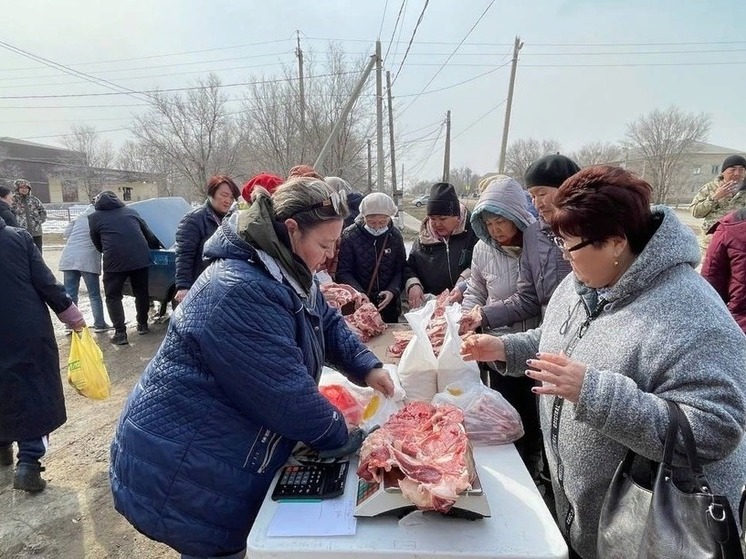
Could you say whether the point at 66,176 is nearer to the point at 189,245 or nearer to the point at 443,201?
the point at 189,245

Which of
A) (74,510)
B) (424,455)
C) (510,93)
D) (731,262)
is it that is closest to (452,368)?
(424,455)

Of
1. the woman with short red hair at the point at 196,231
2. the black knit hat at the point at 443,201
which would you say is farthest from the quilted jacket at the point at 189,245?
the black knit hat at the point at 443,201

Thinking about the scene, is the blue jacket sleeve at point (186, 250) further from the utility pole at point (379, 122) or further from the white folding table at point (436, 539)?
the utility pole at point (379, 122)

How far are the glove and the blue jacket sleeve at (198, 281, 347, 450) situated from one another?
0.49ft

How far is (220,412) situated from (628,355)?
3.96 ft

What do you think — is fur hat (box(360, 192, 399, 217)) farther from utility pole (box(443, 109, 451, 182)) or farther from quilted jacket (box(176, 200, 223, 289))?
utility pole (box(443, 109, 451, 182))

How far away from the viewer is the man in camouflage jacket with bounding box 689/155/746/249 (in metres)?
4.49

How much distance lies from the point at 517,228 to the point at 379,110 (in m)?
12.6

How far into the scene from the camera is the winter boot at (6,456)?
3.08m

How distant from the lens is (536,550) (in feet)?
3.67

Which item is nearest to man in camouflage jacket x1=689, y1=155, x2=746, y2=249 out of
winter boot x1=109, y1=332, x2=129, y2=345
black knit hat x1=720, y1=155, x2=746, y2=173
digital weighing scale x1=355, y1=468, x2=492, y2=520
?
black knit hat x1=720, y1=155, x2=746, y2=173

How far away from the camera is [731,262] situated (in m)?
3.04

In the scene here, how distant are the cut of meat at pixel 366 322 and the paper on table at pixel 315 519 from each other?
1716 mm

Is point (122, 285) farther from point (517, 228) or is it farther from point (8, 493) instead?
point (517, 228)
